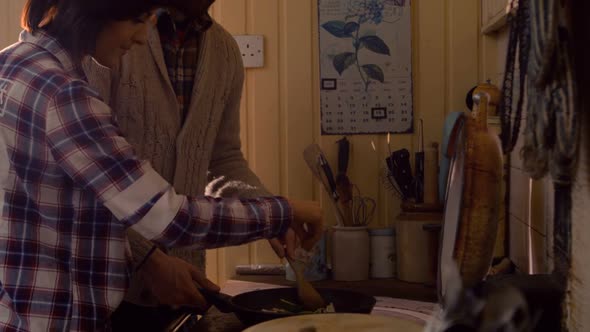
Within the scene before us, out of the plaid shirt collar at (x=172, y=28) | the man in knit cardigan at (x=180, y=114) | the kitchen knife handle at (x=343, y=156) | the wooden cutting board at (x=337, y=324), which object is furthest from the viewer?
the kitchen knife handle at (x=343, y=156)

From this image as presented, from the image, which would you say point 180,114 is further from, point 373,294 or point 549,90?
point 549,90

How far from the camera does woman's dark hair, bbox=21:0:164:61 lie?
47.9 inches

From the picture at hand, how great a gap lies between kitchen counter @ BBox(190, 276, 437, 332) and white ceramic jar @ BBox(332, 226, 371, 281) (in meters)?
0.03

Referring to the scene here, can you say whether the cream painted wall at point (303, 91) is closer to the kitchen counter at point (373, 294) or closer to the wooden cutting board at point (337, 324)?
the kitchen counter at point (373, 294)

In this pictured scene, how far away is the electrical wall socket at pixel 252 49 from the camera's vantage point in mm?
2275

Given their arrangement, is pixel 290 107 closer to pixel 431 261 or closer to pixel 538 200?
pixel 431 261

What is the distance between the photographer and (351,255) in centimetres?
205

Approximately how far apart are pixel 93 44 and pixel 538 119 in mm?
727

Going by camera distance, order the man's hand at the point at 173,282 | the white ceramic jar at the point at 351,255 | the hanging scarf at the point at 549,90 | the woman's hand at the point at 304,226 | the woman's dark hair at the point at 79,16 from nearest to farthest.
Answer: the hanging scarf at the point at 549,90 → the woman's dark hair at the point at 79,16 → the woman's hand at the point at 304,226 → the man's hand at the point at 173,282 → the white ceramic jar at the point at 351,255

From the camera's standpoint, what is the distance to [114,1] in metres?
1.21

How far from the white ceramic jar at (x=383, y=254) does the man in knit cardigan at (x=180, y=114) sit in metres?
0.40

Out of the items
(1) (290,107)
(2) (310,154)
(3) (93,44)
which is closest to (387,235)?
(2) (310,154)

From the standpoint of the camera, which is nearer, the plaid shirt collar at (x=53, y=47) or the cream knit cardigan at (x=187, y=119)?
the plaid shirt collar at (x=53, y=47)

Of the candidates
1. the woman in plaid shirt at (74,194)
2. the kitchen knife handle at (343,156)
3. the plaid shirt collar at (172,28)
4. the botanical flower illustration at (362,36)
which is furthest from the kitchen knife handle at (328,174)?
the woman in plaid shirt at (74,194)
